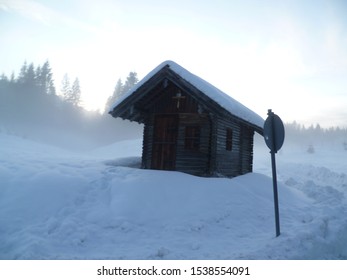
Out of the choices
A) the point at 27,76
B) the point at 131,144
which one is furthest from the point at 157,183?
the point at 27,76

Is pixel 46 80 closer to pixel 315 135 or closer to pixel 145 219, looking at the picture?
pixel 145 219

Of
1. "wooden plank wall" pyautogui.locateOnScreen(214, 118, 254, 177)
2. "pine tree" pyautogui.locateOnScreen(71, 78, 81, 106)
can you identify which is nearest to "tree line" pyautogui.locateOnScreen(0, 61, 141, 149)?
"pine tree" pyautogui.locateOnScreen(71, 78, 81, 106)

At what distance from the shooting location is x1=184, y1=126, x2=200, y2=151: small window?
13391mm

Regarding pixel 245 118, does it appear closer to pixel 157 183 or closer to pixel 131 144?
pixel 157 183

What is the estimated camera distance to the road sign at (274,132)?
6.96 meters

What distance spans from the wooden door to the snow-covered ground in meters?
2.29

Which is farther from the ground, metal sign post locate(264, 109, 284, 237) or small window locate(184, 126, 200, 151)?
small window locate(184, 126, 200, 151)

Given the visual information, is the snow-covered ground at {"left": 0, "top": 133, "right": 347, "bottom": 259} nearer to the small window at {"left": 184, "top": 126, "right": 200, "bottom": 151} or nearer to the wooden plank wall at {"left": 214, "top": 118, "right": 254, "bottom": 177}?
the small window at {"left": 184, "top": 126, "right": 200, "bottom": 151}

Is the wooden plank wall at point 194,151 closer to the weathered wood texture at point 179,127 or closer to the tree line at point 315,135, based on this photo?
the weathered wood texture at point 179,127

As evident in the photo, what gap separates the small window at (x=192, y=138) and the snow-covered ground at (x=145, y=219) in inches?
91.0

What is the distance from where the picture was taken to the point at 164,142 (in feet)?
45.7

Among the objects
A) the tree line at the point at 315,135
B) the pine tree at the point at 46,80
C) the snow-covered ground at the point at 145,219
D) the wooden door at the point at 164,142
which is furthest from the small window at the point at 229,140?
the tree line at the point at 315,135

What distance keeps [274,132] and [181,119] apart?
7.02 meters

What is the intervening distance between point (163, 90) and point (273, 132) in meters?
8.00
